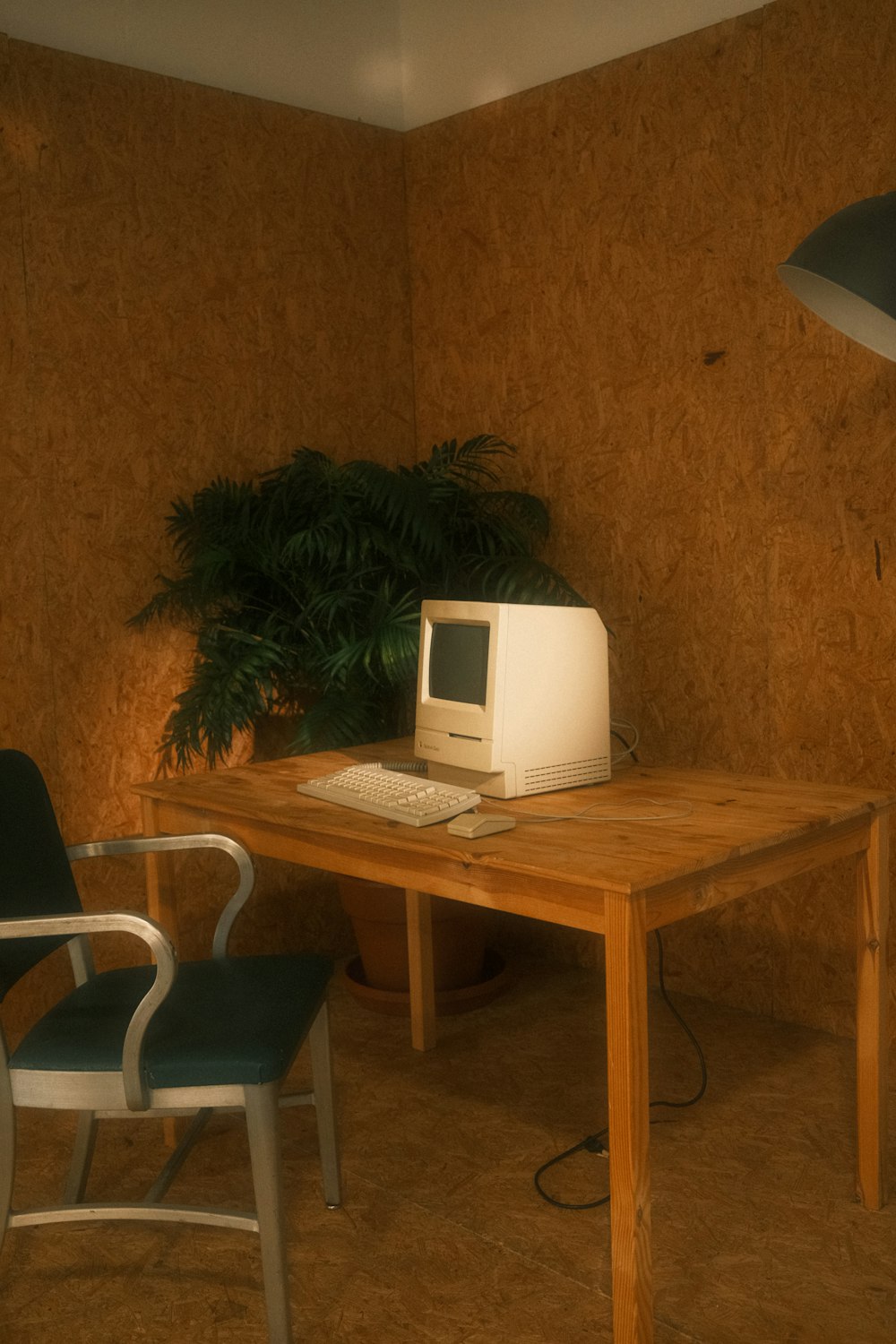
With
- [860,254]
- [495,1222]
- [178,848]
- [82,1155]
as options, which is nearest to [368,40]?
[860,254]

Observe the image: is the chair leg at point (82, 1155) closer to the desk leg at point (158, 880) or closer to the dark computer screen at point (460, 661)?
the desk leg at point (158, 880)

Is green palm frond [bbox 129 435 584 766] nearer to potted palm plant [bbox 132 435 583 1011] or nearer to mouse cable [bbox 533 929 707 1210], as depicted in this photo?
potted palm plant [bbox 132 435 583 1011]

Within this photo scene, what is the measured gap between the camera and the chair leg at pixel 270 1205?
6.18 ft

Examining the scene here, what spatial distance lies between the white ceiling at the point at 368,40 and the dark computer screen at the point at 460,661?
1.76m

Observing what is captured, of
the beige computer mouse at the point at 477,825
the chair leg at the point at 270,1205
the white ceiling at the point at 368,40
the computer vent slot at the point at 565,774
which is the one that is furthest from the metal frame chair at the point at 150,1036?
the white ceiling at the point at 368,40

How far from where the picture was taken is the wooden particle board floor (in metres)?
2.03

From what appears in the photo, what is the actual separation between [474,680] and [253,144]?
200cm

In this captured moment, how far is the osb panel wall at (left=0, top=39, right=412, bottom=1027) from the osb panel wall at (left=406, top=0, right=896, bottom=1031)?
1.60ft

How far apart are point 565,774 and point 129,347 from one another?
1.78 m

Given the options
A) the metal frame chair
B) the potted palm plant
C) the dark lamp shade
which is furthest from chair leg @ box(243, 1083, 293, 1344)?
the dark lamp shade

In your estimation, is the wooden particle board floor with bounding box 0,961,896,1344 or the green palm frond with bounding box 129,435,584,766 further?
the green palm frond with bounding box 129,435,584,766

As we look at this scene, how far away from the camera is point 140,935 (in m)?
1.82

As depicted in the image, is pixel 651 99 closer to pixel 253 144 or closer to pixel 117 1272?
pixel 253 144

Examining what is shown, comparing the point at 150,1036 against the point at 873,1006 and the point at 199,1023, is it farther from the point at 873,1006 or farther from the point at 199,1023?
the point at 873,1006
